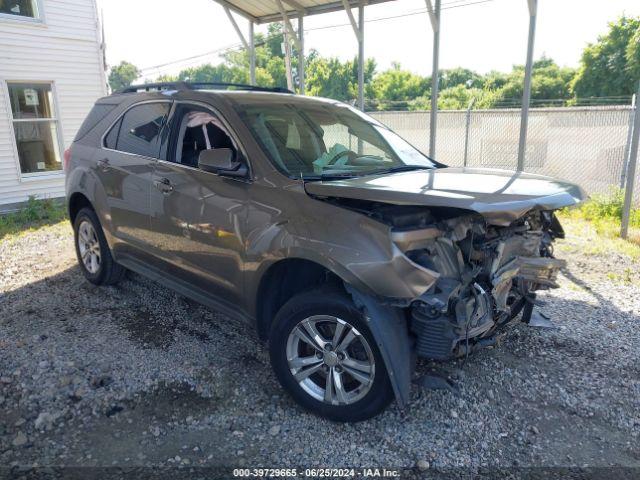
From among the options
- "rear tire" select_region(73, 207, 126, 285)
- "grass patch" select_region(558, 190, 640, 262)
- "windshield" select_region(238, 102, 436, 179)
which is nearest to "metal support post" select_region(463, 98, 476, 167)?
"grass patch" select_region(558, 190, 640, 262)

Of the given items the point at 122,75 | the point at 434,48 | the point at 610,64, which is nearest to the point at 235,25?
the point at 434,48

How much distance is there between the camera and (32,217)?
934cm

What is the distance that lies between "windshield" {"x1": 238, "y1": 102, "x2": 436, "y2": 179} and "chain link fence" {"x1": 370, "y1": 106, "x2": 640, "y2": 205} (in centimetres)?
579

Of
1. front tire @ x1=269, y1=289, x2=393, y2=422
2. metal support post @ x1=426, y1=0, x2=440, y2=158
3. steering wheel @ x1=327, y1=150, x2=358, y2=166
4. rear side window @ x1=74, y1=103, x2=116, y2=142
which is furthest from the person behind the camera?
metal support post @ x1=426, y1=0, x2=440, y2=158

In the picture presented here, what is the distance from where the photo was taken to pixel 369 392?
Answer: 9.71ft

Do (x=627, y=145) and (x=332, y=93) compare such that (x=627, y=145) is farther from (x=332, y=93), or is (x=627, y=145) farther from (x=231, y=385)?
(x=332, y=93)

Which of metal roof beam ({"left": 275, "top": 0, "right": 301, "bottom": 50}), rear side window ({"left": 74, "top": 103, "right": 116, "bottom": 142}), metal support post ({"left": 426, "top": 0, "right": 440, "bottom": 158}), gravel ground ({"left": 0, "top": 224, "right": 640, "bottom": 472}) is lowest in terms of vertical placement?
gravel ground ({"left": 0, "top": 224, "right": 640, "bottom": 472})

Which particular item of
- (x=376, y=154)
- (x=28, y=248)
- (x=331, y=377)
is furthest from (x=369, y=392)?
(x=28, y=248)

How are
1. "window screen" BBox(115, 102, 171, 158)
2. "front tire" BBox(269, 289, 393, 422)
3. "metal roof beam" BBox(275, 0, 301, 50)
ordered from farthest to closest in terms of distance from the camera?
"metal roof beam" BBox(275, 0, 301, 50), "window screen" BBox(115, 102, 171, 158), "front tire" BBox(269, 289, 393, 422)

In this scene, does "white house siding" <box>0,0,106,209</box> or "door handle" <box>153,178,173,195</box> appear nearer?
"door handle" <box>153,178,173,195</box>

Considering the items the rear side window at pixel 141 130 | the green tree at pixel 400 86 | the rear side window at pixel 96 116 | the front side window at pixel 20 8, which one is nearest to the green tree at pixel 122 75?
the green tree at pixel 400 86

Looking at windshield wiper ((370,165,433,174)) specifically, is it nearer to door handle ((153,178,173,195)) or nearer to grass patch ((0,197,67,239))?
door handle ((153,178,173,195))

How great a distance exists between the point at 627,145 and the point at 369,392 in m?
7.51

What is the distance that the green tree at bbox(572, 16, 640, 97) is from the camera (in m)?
40.9
